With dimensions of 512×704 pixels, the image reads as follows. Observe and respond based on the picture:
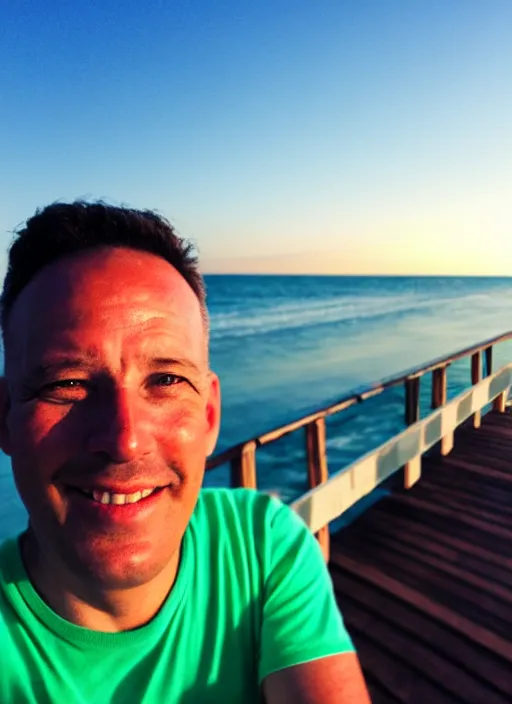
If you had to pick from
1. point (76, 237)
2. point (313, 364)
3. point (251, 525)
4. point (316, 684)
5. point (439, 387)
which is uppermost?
point (76, 237)

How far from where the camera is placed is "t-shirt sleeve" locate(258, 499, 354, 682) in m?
1.20

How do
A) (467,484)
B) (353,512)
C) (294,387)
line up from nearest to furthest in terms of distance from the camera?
1. (467,484)
2. (353,512)
3. (294,387)

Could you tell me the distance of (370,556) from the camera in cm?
392

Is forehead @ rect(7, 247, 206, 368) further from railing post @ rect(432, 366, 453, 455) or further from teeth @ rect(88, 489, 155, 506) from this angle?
railing post @ rect(432, 366, 453, 455)

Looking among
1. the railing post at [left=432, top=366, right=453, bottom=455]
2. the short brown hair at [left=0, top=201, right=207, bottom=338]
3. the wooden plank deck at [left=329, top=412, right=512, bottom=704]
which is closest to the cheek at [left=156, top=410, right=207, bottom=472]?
the short brown hair at [left=0, top=201, right=207, bottom=338]

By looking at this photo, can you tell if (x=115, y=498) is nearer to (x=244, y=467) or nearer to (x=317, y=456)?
(x=244, y=467)

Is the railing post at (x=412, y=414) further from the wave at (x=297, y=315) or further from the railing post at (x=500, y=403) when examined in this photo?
the wave at (x=297, y=315)

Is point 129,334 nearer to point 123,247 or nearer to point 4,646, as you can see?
point 123,247

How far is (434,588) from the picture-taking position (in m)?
3.50

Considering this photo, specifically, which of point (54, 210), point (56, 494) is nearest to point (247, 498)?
point (56, 494)

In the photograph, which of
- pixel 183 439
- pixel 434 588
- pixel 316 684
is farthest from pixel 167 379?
pixel 434 588

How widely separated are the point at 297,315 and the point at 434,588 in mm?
46075

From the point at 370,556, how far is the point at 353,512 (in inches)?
150

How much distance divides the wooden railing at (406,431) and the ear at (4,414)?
4.88 feet
